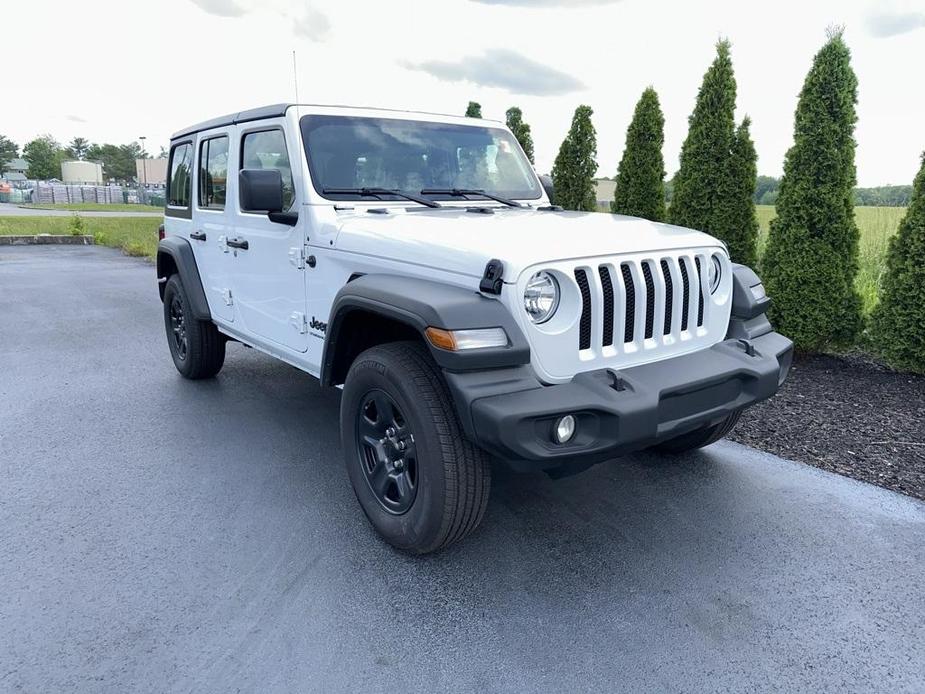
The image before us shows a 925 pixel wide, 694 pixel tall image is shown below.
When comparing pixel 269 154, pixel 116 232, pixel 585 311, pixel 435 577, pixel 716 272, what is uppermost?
pixel 269 154

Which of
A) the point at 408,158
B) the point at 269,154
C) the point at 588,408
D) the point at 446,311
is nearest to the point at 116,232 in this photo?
Answer: the point at 269,154

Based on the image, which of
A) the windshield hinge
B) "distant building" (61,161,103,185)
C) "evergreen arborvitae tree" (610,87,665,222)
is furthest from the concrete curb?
"distant building" (61,161,103,185)

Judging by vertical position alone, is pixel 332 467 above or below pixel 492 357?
below

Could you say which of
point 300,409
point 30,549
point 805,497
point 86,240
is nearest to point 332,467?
point 300,409

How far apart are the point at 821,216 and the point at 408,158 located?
4.04 meters

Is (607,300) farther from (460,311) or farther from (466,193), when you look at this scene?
(466,193)

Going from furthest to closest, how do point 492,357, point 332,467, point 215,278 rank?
point 215,278 → point 332,467 → point 492,357

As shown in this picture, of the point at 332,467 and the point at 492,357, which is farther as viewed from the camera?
the point at 332,467

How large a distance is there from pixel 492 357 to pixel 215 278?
313cm

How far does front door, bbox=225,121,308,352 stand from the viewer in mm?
3701

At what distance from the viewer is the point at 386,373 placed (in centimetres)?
275

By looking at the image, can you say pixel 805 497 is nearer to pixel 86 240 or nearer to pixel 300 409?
pixel 300 409

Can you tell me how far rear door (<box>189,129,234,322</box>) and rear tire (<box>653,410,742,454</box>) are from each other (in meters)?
3.02

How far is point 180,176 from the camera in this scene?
215 inches
